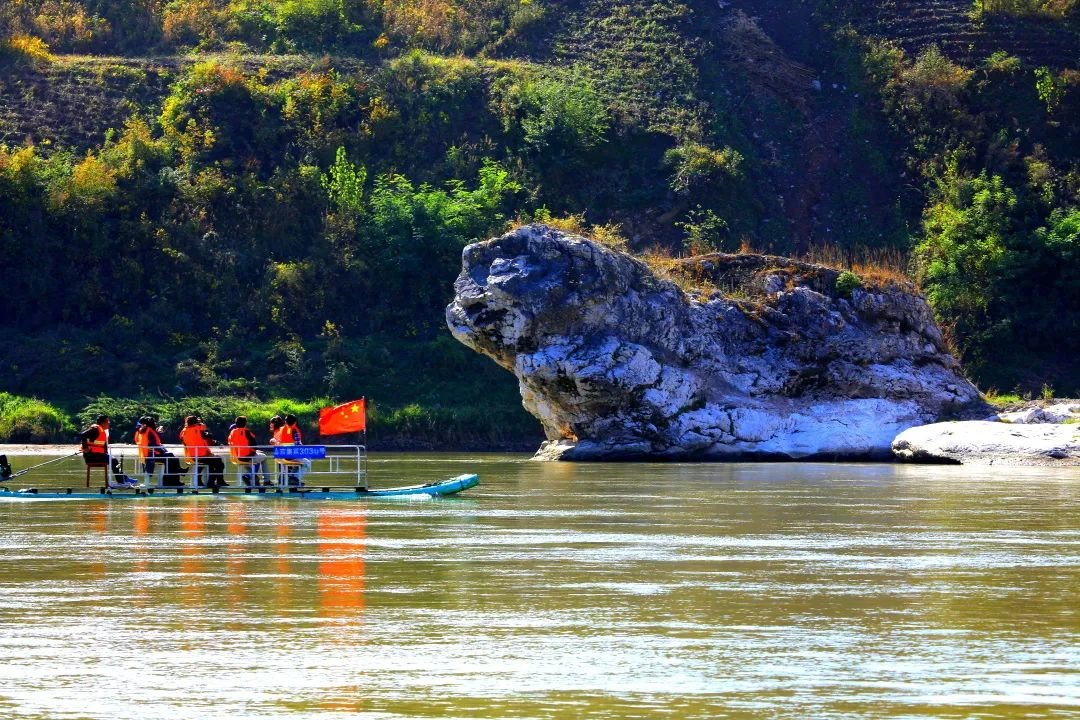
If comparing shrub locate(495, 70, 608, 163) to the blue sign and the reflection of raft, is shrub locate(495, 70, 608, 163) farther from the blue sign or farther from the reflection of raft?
the blue sign

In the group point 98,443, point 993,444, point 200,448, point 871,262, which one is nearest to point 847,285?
point 993,444

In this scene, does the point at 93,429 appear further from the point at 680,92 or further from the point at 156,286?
the point at 680,92

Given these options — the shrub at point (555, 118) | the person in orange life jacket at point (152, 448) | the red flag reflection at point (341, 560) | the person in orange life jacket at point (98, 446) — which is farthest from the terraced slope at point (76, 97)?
the red flag reflection at point (341, 560)

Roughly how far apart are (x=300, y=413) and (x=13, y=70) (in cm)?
3059

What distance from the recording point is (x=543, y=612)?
16.3 meters

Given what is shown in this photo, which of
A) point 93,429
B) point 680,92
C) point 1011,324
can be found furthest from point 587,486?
point 680,92

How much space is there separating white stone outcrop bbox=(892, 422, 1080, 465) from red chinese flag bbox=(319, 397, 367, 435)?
61.4ft

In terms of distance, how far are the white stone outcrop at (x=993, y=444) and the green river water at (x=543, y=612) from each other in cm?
1395

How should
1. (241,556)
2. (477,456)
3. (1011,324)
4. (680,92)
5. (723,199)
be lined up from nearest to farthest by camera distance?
(241,556) < (477,456) < (1011,324) < (723,199) < (680,92)

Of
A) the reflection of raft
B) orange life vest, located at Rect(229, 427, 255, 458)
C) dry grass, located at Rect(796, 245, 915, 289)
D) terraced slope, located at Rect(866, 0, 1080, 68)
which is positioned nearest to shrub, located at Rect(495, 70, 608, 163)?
dry grass, located at Rect(796, 245, 915, 289)

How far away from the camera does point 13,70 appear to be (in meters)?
80.4

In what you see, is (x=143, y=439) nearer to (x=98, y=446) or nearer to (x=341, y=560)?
(x=98, y=446)

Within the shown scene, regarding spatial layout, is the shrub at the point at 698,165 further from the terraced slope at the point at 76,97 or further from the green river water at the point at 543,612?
the green river water at the point at 543,612

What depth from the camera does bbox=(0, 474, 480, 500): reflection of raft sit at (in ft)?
102
